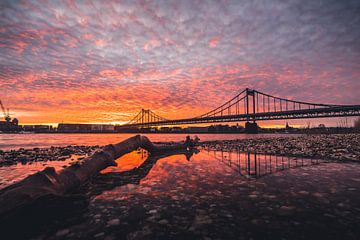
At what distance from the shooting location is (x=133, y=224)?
2516mm

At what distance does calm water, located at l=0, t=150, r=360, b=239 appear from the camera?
2262 millimetres

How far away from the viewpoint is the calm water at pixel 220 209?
89.0 inches

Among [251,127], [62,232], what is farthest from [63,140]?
[251,127]

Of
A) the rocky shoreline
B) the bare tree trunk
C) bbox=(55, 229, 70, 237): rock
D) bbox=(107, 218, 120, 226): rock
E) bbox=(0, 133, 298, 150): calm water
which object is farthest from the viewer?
bbox=(0, 133, 298, 150): calm water

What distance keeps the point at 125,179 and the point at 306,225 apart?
Result: 4.29 metres

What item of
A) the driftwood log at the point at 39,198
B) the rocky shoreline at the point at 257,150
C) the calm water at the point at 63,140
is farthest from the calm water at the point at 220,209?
the calm water at the point at 63,140

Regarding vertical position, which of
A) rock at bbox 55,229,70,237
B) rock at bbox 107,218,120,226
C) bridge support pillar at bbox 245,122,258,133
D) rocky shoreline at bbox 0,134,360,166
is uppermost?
bridge support pillar at bbox 245,122,258,133

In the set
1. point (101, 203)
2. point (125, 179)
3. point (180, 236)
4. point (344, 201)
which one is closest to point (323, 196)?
point (344, 201)

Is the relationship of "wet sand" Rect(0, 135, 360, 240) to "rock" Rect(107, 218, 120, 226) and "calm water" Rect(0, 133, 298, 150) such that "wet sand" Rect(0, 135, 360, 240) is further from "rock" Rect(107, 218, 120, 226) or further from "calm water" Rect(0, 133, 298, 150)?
"calm water" Rect(0, 133, 298, 150)

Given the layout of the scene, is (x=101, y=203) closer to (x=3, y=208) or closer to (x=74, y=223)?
(x=74, y=223)

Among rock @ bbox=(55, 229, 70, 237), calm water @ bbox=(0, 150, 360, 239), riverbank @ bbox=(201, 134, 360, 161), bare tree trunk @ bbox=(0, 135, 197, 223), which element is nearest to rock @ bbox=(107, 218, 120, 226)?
calm water @ bbox=(0, 150, 360, 239)

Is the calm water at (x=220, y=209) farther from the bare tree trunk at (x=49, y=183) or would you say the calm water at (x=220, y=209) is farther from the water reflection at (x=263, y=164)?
the water reflection at (x=263, y=164)

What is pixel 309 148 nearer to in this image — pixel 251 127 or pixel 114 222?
pixel 114 222

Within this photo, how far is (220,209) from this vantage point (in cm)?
296
